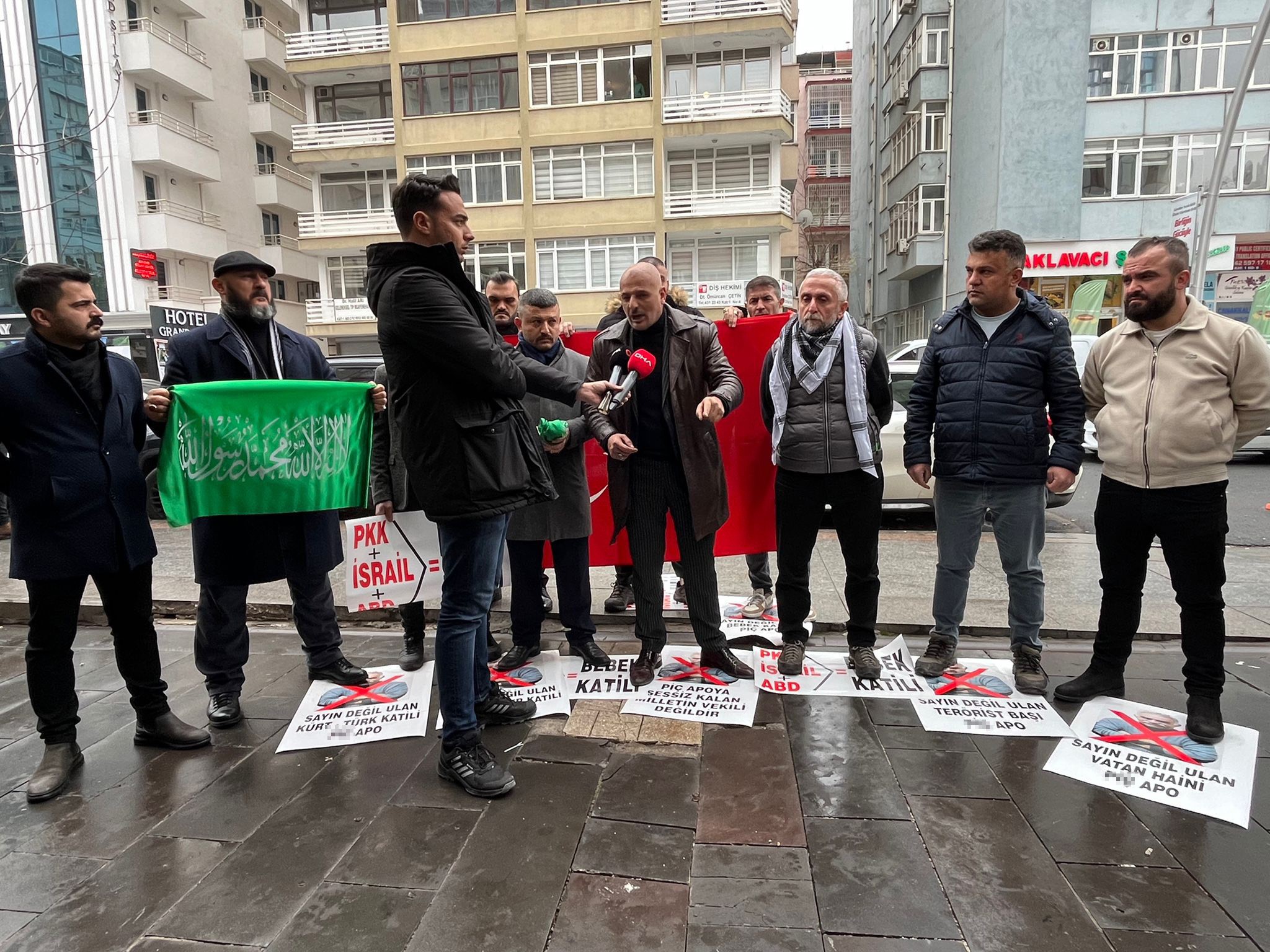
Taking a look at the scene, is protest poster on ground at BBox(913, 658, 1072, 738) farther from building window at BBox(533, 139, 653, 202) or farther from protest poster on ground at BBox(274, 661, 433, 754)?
building window at BBox(533, 139, 653, 202)

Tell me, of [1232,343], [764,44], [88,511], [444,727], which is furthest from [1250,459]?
[764,44]

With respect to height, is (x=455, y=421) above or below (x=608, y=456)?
above

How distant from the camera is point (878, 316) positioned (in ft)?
124

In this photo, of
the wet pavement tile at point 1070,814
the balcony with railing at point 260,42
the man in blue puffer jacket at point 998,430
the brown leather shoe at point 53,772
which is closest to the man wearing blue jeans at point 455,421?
the brown leather shoe at point 53,772

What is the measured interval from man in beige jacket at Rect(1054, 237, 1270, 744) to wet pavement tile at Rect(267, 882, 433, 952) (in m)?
3.24

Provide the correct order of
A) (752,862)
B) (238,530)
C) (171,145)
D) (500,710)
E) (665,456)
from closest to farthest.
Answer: (752,862)
(500,710)
(238,530)
(665,456)
(171,145)

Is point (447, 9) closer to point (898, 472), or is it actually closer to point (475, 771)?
point (898, 472)

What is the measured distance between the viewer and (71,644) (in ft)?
10.9

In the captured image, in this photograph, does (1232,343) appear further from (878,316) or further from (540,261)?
(878,316)

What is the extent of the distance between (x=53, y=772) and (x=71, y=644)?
519 mm

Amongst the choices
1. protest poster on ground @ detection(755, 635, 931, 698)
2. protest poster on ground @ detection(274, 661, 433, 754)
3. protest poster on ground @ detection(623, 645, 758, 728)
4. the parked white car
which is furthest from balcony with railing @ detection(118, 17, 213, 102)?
protest poster on ground @ detection(755, 635, 931, 698)

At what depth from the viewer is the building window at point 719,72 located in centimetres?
2431

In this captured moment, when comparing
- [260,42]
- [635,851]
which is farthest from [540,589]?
[260,42]

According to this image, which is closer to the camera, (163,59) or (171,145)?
(163,59)
